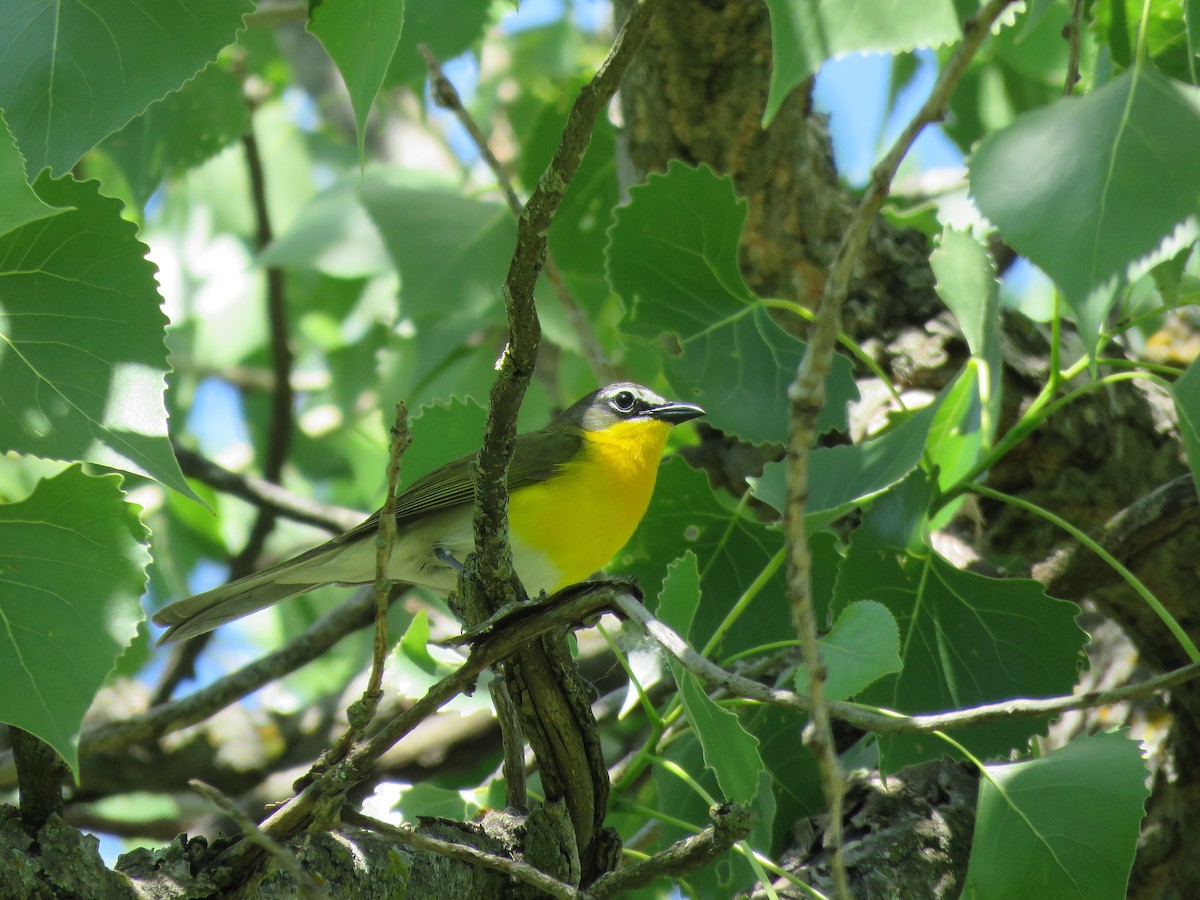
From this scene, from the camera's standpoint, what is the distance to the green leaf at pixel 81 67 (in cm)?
264

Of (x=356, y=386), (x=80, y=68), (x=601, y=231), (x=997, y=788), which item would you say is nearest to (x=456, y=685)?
(x=997, y=788)

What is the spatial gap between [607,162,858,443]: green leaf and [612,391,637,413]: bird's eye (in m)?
1.49

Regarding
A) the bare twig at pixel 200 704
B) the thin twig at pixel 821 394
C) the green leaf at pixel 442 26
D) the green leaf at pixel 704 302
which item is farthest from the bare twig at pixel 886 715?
the bare twig at pixel 200 704

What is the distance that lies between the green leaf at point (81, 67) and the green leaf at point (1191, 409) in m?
2.33

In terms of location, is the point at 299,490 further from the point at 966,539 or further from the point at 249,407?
the point at 966,539

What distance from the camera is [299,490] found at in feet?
30.0

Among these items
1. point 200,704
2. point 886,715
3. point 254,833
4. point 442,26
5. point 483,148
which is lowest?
point 886,715

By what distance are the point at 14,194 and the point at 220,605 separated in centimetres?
238

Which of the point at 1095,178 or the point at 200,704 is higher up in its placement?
the point at 200,704

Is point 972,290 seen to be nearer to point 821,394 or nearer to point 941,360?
point 941,360

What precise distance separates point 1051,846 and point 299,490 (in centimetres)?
715

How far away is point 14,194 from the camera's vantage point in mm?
2088

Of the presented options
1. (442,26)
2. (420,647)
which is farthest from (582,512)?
(442,26)

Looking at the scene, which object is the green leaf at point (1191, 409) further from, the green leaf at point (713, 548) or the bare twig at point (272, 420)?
the bare twig at point (272, 420)
